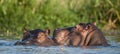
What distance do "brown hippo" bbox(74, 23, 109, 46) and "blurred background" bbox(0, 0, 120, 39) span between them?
6.94ft

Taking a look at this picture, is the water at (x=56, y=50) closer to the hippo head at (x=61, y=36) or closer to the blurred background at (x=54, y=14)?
the hippo head at (x=61, y=36)

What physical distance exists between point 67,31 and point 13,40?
4.73 feet

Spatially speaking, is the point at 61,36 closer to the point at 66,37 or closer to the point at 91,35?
the point at 66,37

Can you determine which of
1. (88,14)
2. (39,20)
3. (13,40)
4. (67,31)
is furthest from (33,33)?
(88,14)

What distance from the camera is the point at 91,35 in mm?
8586

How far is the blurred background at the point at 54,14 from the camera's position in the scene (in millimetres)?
11531

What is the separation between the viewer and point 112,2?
506 inches

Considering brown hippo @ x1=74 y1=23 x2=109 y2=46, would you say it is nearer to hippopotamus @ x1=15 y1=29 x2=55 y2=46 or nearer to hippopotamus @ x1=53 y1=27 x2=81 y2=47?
hippopotamus @ x1=53 y1=27 x2=81 y2=47

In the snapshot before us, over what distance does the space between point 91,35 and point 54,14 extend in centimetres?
381

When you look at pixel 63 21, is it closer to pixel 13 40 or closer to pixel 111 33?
pixel 111 33

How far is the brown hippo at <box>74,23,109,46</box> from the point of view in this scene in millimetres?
8516

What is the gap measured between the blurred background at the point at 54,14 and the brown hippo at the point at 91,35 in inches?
83.3

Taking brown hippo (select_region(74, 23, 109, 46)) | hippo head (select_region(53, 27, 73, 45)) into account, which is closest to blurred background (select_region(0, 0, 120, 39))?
hippo head (select_region(53, 27, 73, 45))

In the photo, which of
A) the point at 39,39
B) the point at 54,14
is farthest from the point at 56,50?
the point at 54,14
